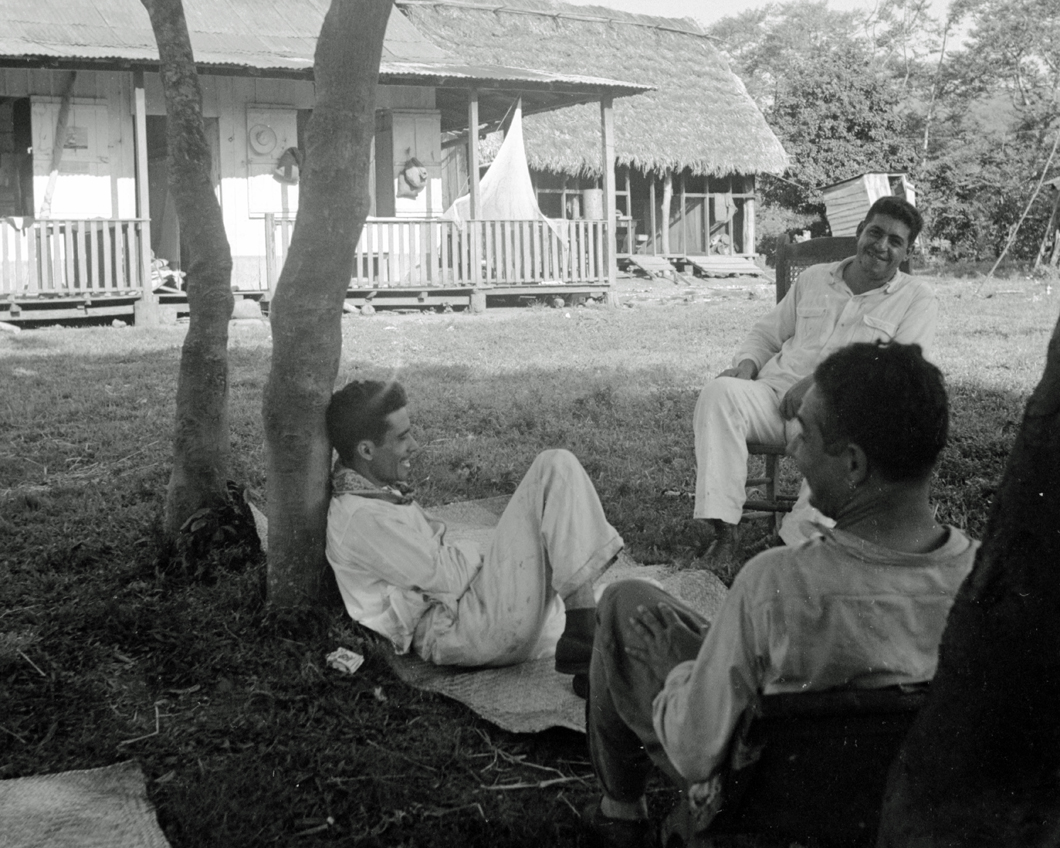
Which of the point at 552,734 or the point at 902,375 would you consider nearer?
the point at 902,375

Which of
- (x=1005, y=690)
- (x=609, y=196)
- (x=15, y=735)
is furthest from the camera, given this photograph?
(x=609, y=196)

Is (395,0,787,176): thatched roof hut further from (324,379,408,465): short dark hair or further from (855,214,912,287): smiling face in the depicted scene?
(324,379,408,465): short dark hair

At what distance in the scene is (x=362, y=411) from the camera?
3639 mm

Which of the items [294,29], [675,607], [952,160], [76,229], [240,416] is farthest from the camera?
[952,160]

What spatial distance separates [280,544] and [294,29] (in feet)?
47.0

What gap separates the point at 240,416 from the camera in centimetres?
715

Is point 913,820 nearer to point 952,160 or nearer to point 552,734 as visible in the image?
point 552,734

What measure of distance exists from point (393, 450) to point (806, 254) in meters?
2.77

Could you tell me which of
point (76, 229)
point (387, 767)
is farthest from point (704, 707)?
point (76, 229)

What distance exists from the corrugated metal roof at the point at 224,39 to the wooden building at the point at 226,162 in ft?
0.10

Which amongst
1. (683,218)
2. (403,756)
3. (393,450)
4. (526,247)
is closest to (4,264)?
(526,247)

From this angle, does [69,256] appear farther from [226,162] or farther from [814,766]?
[814,766]

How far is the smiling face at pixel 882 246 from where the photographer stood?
456 centimetres

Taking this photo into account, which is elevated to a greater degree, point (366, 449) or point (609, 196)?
point (609, 196)
